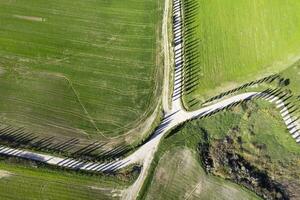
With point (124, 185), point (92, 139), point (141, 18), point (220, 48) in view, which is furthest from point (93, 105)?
point (220, 48)

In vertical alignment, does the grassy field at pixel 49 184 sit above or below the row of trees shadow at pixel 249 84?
below

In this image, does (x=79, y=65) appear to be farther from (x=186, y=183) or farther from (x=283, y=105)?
(x=283, y=105)

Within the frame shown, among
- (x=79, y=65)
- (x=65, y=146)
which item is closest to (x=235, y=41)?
(x=79, y=65)

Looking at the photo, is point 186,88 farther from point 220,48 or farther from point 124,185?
point 124,185

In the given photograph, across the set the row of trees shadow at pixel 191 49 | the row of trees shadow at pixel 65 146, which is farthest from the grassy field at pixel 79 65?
the row of trees shadow at pixel 191 49

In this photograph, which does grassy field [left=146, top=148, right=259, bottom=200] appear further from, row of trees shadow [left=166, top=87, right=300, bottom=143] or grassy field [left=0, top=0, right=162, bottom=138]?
grassy field [left=0, top=0, right=162, bottom=138]

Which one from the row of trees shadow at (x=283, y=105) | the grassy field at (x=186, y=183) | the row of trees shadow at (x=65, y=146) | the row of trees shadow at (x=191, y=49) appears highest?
the row of trees shadow at (x=191, y=49)

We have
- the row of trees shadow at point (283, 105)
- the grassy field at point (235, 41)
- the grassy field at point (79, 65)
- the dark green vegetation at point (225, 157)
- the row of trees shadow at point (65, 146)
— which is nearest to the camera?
the dark green vegetation at point (225, 157)

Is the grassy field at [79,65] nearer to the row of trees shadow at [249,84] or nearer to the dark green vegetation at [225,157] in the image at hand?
the dark green vegetation at [225,157]
